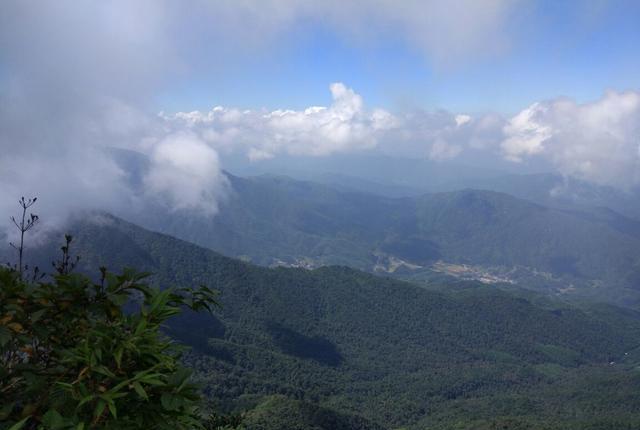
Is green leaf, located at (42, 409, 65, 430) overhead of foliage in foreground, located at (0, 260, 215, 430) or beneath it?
beneath

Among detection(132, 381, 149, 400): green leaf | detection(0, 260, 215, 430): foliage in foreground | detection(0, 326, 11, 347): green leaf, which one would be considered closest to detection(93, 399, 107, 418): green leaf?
detection(0, 260, 215, 430): foliage in foreground

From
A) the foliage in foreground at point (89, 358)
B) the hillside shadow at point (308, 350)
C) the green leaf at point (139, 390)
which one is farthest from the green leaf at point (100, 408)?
the hillside shadow at point (308, 350)

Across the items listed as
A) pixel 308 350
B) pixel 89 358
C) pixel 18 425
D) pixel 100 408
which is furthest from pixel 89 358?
pixel 308 350

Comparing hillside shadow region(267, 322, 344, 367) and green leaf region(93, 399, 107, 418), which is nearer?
green leaf region(93, 399, 107, 418)

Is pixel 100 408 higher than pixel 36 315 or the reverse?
the reverse

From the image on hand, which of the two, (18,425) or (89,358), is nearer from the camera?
(18,425)

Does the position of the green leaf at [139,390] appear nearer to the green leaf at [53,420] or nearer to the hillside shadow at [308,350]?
the green leaf at [53,420]

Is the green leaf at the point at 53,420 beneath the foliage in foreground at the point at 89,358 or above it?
beneath

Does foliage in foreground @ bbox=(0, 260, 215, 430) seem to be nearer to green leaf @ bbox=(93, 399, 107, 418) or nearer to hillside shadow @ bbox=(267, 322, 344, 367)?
green leaf @ bbox=(93, 399, 107, 418)

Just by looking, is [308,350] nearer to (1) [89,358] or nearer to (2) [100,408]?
(1) [89,358]
